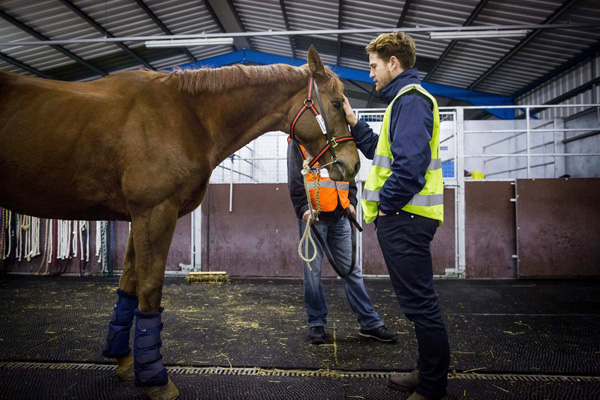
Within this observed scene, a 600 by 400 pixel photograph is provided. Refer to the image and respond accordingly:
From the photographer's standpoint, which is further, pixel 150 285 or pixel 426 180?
pixel 150 285

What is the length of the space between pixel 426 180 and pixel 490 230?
5.09 m

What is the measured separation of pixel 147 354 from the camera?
1823 millimetres

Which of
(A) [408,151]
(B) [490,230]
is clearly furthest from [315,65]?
(B) [490,230]

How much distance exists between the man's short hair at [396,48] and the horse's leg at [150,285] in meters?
1.35

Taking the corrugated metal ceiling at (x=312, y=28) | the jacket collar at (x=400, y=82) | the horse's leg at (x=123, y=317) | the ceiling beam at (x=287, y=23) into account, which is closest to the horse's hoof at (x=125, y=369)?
the horse's leg at (x=123, y=317)

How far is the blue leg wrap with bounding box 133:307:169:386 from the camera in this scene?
1812 mm

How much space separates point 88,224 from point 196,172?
5517 mm

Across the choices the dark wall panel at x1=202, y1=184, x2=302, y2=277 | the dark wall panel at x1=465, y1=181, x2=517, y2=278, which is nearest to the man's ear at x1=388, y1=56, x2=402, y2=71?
the dark wall panel at x1=202, y1=184, x2=302, y2=277

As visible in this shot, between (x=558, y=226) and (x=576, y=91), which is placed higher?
(x=576, y=91)

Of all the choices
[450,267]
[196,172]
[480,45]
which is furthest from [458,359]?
[480,45]

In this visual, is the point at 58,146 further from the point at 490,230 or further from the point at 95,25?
the point at 95,25

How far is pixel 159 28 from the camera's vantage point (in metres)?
9.80

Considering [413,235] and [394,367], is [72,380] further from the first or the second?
[413,235]

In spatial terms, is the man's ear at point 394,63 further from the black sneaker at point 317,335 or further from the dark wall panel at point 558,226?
the dark wall panel at point 558,226
